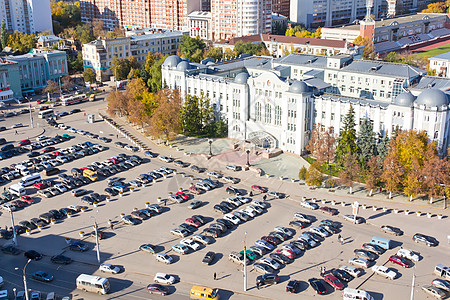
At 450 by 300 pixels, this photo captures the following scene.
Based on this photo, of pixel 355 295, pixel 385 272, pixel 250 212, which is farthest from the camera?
pixel 250 212

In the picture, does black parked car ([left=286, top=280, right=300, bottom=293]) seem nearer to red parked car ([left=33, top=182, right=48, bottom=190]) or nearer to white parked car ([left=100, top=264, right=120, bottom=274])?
white parked car ([left=100, top=264, right=120, bottom=274])

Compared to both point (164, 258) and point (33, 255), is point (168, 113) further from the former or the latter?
point (33, 255)

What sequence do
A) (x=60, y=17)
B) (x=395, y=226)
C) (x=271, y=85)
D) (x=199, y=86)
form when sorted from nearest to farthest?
1. (x=395, y=226)
2. (x=271, y=85)
3. (x=199, y=86)
4. (x=60, y=17)

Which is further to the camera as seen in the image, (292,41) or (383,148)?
(292,41)

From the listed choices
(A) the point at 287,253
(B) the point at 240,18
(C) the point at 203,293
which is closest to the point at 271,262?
(A) the point at 287,253

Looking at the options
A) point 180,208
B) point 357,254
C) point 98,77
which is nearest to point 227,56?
point 98,77

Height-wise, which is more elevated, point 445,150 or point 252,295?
point 445,150

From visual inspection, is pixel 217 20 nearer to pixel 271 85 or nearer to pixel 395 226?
pixel 271 85

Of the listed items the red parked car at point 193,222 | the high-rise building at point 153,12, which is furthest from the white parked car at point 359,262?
the high-rise building at point 153,12
